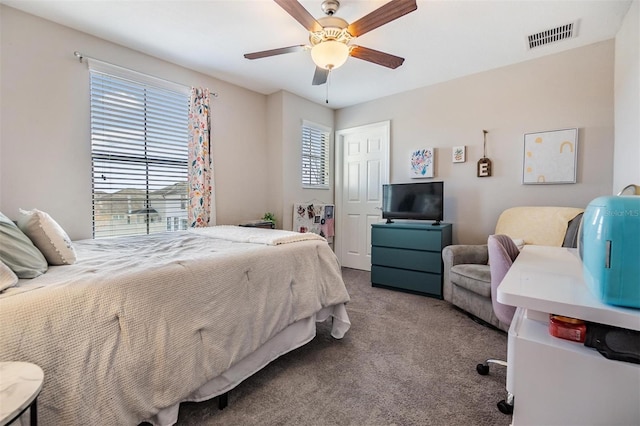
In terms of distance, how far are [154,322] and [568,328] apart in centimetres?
145

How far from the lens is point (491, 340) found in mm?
2160

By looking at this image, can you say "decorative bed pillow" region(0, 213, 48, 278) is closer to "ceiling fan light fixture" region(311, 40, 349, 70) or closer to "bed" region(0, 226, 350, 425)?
"bed" region(0, 226, 350, 425)

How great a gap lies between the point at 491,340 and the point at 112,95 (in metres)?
3.91

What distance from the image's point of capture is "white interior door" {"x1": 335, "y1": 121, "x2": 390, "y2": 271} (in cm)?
417

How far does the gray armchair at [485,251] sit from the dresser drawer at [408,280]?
Result: 146 millimetres

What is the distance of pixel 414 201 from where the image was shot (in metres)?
3.47

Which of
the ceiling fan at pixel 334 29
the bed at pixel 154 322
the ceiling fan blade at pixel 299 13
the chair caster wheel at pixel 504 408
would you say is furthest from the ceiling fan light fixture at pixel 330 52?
the chair caster wheel at pixel 504 408

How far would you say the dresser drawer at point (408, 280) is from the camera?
10.2ft

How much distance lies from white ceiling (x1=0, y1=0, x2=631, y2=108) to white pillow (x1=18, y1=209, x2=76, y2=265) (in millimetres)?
1729

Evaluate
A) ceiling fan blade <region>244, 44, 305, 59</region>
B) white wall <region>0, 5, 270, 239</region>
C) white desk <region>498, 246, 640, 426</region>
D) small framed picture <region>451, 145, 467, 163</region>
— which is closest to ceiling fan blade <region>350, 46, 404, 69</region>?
ceiling fan blade <region>244, 44, 305, 59</region>

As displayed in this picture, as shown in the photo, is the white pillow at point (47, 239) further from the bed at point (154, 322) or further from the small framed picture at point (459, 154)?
the small framed picture at point (459, 154)

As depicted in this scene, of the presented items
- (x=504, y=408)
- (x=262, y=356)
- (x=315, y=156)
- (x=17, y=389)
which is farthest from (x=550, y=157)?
(x=17, y=389)

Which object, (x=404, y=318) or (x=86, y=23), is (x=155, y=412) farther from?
(x=86, y=23)

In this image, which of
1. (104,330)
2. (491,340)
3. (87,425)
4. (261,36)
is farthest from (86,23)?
(491,340)
